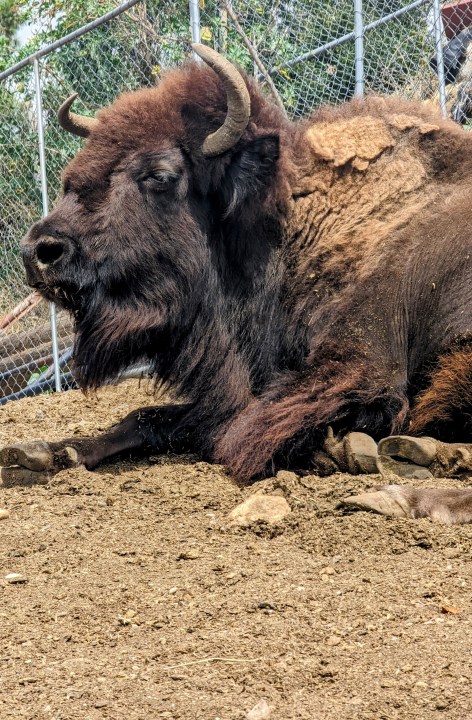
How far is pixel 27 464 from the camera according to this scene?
14.5 feet

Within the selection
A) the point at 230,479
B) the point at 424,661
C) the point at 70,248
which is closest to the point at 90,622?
the point at 424,661

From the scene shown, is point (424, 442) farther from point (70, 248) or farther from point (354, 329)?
point (70, 248)

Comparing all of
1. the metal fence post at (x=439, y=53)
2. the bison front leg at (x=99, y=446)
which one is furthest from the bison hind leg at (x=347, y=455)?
the metal fence post at (x=439, y=53)

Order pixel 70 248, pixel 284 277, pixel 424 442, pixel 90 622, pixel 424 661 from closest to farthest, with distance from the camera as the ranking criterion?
1. pixel 424 661
2. pixel 90 622
3. pixel 424 442
4. pixel 70 248
5. pixel 284 277

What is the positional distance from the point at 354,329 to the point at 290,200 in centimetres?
83

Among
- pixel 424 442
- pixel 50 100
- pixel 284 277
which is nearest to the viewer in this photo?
pixel 424 442

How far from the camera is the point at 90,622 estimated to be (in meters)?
2.75

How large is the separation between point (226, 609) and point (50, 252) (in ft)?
7.33

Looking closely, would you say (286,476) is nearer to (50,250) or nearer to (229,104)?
(50,250)

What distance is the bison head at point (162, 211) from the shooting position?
4.52 metres

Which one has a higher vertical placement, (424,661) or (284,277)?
(284,277)

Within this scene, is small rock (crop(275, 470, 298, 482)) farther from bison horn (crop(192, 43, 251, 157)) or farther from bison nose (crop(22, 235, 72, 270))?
bison horn (crop(192, 43, 251, 157))

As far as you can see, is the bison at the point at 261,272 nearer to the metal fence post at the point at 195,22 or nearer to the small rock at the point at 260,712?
the metal fence post at the point at 195,22

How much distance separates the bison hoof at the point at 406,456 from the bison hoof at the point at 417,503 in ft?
1.62
